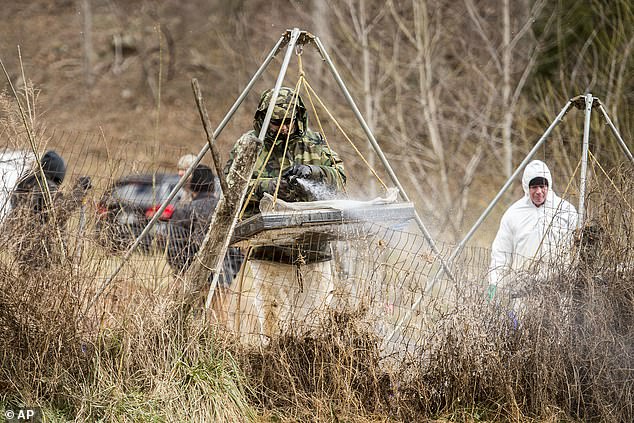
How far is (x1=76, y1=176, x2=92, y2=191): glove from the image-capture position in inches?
256

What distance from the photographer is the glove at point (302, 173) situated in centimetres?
607

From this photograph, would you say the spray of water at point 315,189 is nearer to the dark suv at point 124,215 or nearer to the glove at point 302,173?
the glove at point 302,173

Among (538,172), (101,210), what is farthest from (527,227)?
(101,210)

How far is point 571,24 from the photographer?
17.2m

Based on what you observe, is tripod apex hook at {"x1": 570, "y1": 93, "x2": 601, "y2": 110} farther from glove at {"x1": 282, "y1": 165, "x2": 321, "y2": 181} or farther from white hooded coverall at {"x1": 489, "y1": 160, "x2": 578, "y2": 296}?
glove at {"x1": 282, "y1": 165, "x2": 321, "y2": 181}

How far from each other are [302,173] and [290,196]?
6.8 inches

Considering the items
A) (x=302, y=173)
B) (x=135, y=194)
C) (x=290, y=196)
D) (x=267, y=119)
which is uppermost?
(x=267, y=119)

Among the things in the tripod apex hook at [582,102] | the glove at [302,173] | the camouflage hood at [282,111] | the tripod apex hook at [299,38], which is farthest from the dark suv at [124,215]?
the tripod apex hook at [582,102]

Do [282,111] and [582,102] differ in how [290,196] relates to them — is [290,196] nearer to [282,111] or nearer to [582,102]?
[282,111]

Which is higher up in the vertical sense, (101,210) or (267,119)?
(267,119)

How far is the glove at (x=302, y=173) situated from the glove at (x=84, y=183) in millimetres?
1468

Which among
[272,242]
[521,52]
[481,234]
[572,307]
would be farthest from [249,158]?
[521,52]

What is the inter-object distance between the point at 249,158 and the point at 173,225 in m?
2.83

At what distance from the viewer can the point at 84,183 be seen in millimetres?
6656
